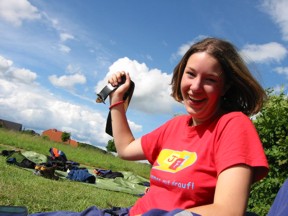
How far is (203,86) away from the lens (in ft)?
6.21

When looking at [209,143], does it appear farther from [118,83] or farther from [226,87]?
[118,83]

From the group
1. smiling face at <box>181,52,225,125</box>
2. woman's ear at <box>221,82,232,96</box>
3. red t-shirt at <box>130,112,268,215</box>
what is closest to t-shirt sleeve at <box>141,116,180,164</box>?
red t-shirt at <box>130,112,268,215</box>

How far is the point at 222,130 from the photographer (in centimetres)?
177

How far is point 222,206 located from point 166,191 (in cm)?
45

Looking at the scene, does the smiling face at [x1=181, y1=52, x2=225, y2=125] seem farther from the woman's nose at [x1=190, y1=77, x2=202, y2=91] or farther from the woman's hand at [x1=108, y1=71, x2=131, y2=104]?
the woman's hand at [x1=108, y1=71, x2=131, y2=104]

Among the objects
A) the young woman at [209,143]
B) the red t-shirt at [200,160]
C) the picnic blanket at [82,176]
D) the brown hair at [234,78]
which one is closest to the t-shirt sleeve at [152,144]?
the young woman at [209,143]

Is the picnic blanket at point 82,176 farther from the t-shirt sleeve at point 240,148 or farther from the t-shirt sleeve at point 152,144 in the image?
the t-shirt sleeve at point 240,148

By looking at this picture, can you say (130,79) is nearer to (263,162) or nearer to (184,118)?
(184,118)

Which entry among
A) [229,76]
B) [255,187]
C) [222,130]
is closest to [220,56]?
[229,76]

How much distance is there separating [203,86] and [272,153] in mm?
4099

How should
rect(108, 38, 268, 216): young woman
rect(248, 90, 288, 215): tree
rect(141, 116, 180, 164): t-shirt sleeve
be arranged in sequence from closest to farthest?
1. rect(108, 38, 268, 216): young woman
2. rect(141, 116, 180, 164): t-shirt sleeve
3. rect(248, 90, 288, 215): tree

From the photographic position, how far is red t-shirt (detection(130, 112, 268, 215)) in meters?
1.57

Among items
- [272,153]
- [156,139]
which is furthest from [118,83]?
[272,153]

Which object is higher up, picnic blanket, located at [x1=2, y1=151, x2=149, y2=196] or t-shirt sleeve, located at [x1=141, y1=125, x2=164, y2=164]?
t-shirt sleeve, located at [x1=141, y1=125, x2=164, y2=164]
